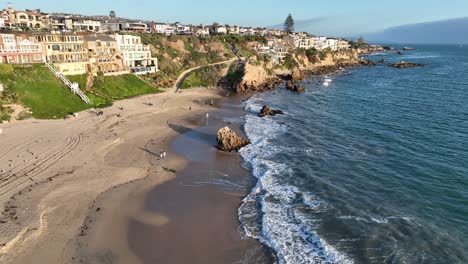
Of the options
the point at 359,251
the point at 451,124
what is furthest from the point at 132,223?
the point at 451,124

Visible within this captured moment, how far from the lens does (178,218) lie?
28625 mm

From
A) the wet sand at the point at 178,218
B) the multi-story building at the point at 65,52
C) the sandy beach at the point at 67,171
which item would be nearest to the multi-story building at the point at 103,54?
the multi-story building at the point at 65,52

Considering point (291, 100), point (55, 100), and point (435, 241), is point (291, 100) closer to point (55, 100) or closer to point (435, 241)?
point (55, 100)

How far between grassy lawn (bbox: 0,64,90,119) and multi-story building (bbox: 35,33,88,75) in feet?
12.4

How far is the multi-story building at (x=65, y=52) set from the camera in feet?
214

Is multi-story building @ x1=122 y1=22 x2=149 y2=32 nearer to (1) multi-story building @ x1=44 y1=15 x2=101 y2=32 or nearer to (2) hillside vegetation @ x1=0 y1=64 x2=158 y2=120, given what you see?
(1) multi-story building @ x1=44 y1=15 x2=101 y2=32

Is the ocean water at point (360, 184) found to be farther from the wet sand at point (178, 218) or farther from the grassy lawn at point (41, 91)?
the grassy lawn at point (41, 91)

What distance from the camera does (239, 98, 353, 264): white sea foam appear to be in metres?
24.1

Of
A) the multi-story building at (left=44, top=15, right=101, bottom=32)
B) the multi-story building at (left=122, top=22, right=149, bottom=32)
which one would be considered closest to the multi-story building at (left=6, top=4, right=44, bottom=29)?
the multi-story building at (left=44, top=15, right=101, bottom=32)

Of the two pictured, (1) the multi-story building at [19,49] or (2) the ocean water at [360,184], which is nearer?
(2) the ocean water at [360,184]

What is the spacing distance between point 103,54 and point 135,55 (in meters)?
9.26

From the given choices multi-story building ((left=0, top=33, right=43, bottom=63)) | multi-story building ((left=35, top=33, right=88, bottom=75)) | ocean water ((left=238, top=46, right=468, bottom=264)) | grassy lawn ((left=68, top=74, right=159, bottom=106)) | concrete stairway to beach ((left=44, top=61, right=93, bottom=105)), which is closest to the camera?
ocean water ((left=238, top=46, right=468, bottom=264))

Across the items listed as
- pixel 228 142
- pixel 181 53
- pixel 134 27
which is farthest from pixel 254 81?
pixel 134 27

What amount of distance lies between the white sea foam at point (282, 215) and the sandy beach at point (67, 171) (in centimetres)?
840
